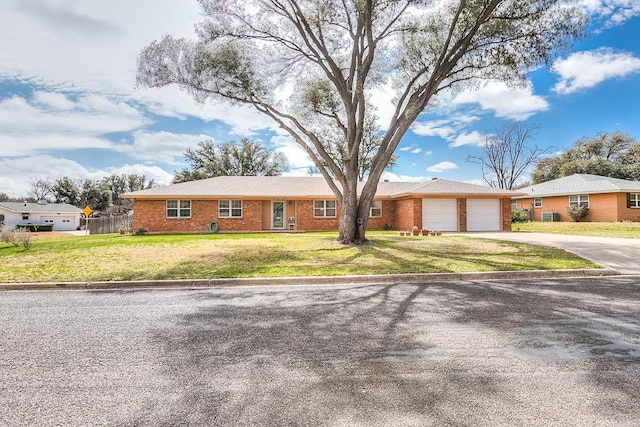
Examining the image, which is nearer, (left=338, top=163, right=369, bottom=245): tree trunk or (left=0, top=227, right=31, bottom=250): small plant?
(left=338, top=163, right=369, bottom=245): tree trunk

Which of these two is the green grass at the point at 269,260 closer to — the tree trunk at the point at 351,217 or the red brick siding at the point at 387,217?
the tree trunk at the point at 351,217

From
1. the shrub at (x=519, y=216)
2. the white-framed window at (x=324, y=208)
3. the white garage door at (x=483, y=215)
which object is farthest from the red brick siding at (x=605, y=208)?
the white-framed window at (x=324, y=208)

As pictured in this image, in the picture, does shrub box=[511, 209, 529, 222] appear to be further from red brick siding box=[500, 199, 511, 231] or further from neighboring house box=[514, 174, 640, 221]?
red brick siding box=[500, 199, 511, 231]

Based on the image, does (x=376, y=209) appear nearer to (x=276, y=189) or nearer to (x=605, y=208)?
(x=276, y=189)

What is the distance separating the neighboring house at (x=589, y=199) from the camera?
85.5 ft

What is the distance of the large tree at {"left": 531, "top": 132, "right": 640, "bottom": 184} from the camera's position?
4312 centimetres

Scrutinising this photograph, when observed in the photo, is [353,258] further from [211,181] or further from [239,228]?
[211,181]

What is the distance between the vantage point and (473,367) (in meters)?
3.52

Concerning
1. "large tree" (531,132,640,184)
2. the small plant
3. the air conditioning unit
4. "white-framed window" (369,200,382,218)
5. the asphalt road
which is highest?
"large tree" (531,132,640,184)

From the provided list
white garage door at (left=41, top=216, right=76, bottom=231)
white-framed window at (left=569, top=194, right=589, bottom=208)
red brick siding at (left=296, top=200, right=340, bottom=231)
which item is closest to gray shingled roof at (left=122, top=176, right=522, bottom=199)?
red brick siding at (left=296, top=200, right=340, bottom=231)

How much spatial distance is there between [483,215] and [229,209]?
17.1 meters

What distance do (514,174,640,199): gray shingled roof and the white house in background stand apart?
5730 cm

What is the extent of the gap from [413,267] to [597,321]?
4719 mm

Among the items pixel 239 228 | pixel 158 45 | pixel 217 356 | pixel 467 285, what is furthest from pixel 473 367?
pixel 239 228
